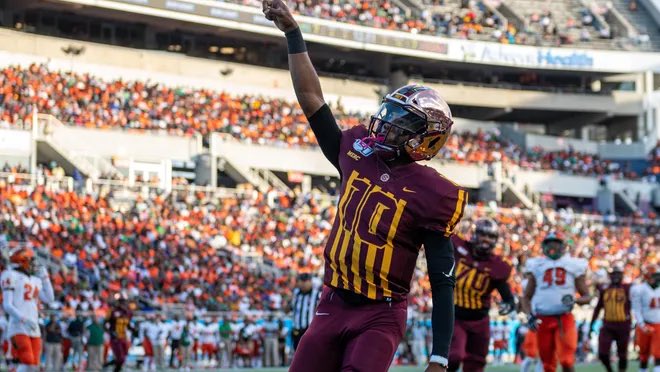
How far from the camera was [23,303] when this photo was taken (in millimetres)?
14523

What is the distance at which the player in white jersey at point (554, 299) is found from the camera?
1421cm

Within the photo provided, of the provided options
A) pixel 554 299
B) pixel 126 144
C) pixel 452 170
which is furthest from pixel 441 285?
pixel 452 170

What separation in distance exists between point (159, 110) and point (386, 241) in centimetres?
3596

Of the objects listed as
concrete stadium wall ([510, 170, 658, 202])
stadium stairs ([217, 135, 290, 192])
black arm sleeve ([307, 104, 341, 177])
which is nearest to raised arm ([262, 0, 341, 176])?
black arm sleeve ([307, 104, 341, 177])

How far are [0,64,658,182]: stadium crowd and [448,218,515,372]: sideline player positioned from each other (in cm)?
2470

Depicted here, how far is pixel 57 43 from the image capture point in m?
43.8

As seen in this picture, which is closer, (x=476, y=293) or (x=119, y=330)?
(x=476, y=293)

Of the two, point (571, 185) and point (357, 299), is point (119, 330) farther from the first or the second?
point (571, 185)

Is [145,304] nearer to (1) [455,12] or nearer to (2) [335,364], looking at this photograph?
(2) [335,364]

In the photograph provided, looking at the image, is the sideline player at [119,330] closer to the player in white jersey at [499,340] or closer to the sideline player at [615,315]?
the sideline player at [615,315]

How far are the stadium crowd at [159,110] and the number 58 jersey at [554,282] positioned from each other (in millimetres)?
24696

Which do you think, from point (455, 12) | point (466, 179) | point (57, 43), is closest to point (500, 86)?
point (455, 12)

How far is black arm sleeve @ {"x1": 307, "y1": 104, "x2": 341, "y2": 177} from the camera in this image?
650cm

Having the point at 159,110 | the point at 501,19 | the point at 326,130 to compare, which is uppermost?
the point at 501,19
